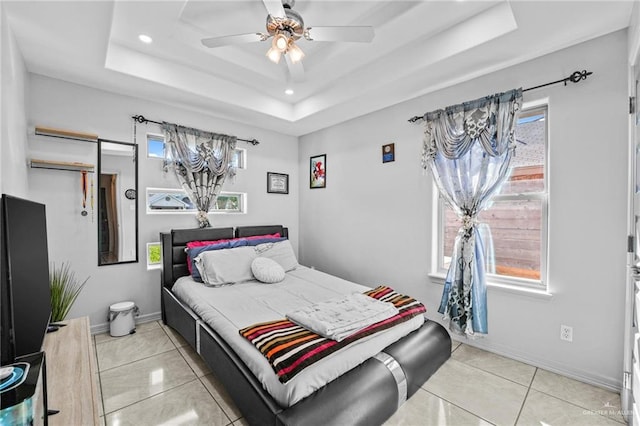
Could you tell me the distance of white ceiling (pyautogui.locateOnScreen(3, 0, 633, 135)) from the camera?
1898 mm

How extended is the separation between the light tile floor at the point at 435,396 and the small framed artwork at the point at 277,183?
235 cm

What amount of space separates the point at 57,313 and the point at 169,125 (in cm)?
205

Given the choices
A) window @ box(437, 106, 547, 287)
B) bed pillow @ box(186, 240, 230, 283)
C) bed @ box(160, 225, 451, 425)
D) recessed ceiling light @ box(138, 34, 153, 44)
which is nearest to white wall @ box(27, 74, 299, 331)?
bed pillow @ box(186, 240, 230, 283)

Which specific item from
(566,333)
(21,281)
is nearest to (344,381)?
(21,281)

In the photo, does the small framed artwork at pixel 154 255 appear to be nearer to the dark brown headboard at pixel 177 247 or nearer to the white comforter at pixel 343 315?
the dark brown headboard at pixel 177 247

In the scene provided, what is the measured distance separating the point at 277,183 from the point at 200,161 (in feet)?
3.87

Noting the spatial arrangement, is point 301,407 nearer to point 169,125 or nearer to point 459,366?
point 459,366

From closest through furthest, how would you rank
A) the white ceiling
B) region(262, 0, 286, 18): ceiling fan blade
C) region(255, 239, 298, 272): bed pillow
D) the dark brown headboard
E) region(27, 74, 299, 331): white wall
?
region(262, 0, 286, 18): ceiling fan blade → the white ceiling → region(27, 74, 299, 331): white wall → the dark brown headboard → region(255, 239, 298, 272): bed pillow

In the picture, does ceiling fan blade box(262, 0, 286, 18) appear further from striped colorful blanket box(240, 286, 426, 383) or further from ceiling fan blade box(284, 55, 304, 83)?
striped colorful blanket box(240, 286, 426, 383)

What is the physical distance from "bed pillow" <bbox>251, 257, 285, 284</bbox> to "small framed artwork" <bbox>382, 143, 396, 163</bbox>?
1.71 meters

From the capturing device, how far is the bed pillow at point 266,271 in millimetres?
3012

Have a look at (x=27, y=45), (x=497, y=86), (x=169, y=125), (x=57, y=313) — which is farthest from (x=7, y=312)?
(x=497, y=86)

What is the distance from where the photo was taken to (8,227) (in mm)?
1142

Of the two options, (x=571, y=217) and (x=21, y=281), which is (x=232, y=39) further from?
(x=571, y=217)
